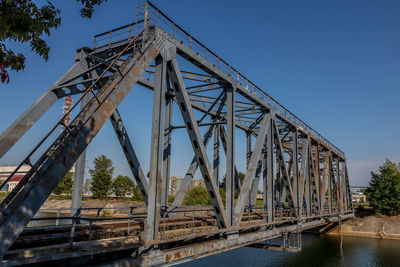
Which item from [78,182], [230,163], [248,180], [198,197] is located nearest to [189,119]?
[230,163]

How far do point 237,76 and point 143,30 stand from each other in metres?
6.84

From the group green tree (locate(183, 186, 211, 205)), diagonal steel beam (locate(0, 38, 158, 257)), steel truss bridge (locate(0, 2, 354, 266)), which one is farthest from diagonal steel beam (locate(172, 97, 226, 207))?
green tree (locate(183, 186, 211, 205))

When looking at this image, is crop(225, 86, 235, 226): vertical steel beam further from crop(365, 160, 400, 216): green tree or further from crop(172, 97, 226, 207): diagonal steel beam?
crop(365, 160, 400, 216): green tree

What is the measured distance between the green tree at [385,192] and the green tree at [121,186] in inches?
2414

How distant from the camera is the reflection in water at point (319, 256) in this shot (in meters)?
27.8

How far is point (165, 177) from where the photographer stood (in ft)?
49.7

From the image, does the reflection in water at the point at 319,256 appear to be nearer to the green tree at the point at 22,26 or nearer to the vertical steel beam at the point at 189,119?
the vertical steel beam at the point at 189,119

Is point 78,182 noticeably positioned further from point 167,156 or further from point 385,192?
point 385,192

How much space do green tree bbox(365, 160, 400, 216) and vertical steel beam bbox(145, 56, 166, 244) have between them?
168 feet

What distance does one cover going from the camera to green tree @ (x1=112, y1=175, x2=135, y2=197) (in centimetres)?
8438

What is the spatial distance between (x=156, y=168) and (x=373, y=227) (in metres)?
48.0

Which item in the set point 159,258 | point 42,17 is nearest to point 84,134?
point 42,17

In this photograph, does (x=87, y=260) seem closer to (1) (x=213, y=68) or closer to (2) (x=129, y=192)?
(1) (x=213, y=68)

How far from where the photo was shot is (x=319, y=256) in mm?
32719
